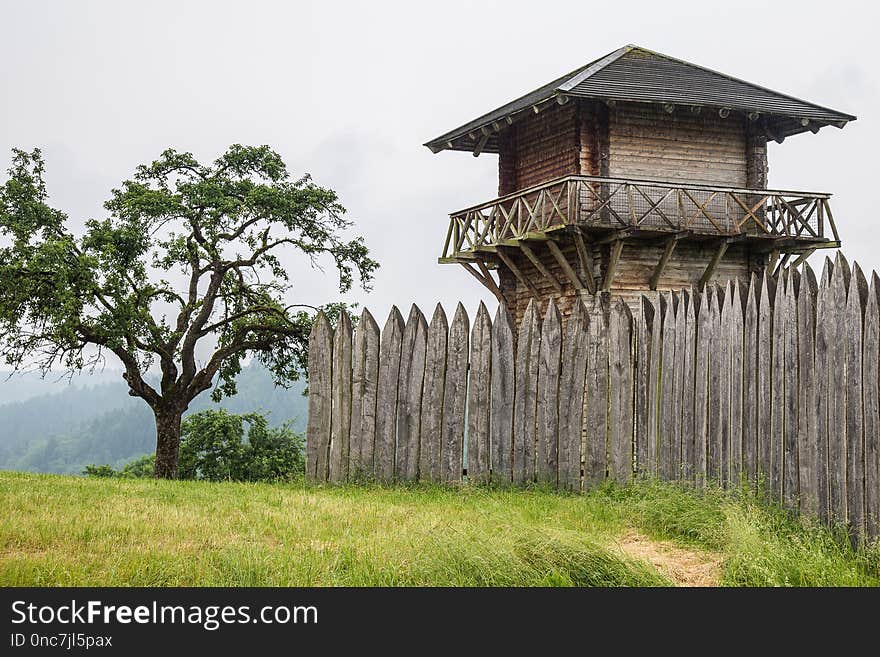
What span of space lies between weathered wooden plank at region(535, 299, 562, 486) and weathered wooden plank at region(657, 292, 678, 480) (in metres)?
1.28

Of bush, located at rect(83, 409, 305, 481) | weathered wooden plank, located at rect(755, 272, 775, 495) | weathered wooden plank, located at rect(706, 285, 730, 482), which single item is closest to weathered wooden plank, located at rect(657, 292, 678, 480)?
weathered wooden plank, located at rect(706, 285, 730, 482)

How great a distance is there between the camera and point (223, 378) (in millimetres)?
→ 19812

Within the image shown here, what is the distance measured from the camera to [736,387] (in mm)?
8219

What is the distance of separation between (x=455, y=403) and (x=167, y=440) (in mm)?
10104

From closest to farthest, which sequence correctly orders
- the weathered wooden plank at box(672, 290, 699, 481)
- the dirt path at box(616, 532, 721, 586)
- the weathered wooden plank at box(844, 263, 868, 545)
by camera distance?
the dirt path at box(616, 532, 721, 586), the weathered wooden plank at box(844, 263, 868, 545), the weathered wooden plank at box(672, 290, 699, 481)

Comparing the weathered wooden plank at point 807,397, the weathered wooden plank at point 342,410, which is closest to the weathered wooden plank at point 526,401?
the weathered wooden plank at point 342,410

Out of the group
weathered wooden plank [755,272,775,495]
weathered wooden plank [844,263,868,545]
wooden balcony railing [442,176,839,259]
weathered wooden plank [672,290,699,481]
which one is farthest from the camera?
wooden balcony railing [442,176,839,259]

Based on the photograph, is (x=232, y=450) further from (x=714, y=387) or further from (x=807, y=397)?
(x=807, y=397)

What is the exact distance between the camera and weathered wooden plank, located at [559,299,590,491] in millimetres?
10227

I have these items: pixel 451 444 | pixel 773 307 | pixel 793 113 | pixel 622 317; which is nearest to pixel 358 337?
pixel 451 444

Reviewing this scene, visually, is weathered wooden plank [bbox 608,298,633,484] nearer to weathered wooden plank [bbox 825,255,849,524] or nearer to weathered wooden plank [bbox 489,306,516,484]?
weathered wooden plank [bbox 489,306,516,484]

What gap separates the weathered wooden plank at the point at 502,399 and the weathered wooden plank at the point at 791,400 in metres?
3.69

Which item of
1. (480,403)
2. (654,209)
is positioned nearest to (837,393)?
(480,403)

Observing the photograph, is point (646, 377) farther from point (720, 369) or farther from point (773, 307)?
point (773, 307)
